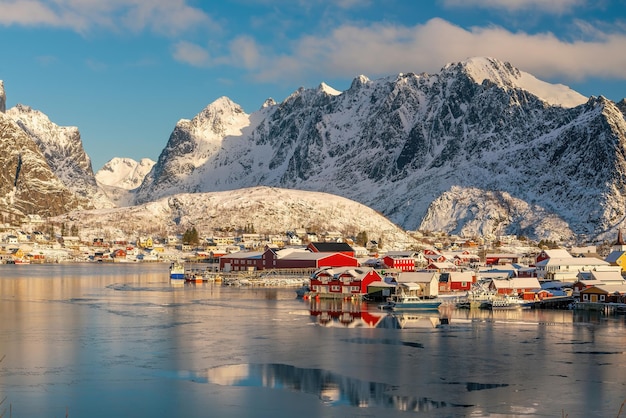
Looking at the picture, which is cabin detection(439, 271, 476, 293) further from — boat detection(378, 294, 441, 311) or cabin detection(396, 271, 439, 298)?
boat detection(378, 294, 441, 311)

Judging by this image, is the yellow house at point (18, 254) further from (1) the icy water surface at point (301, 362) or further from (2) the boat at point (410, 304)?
(2) the boat at point (410, 304)

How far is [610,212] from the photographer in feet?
654

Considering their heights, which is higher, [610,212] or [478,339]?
[610,212]

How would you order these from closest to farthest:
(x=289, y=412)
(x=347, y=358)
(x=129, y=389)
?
(x=289, y=412) < (x=129, y=389) < (x=347, y=358)

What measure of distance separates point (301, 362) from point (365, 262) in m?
72.7

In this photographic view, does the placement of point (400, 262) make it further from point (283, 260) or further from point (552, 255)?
point (552, 255)

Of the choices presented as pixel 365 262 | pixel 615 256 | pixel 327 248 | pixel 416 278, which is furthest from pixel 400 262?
pixel 416 278

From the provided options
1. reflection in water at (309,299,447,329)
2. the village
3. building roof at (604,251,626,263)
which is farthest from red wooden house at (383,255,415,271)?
reflection in water at (309,299,447,329)

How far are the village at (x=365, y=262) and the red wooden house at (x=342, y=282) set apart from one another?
0.33 feet

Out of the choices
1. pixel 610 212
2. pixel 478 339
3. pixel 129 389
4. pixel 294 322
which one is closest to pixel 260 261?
pixel 294 322

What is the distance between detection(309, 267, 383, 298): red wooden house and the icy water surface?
12.5 m

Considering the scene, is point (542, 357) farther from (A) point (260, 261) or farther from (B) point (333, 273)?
(A) point (260, 261)

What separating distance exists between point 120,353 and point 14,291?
1666 inches

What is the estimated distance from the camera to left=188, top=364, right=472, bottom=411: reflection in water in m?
35.1
